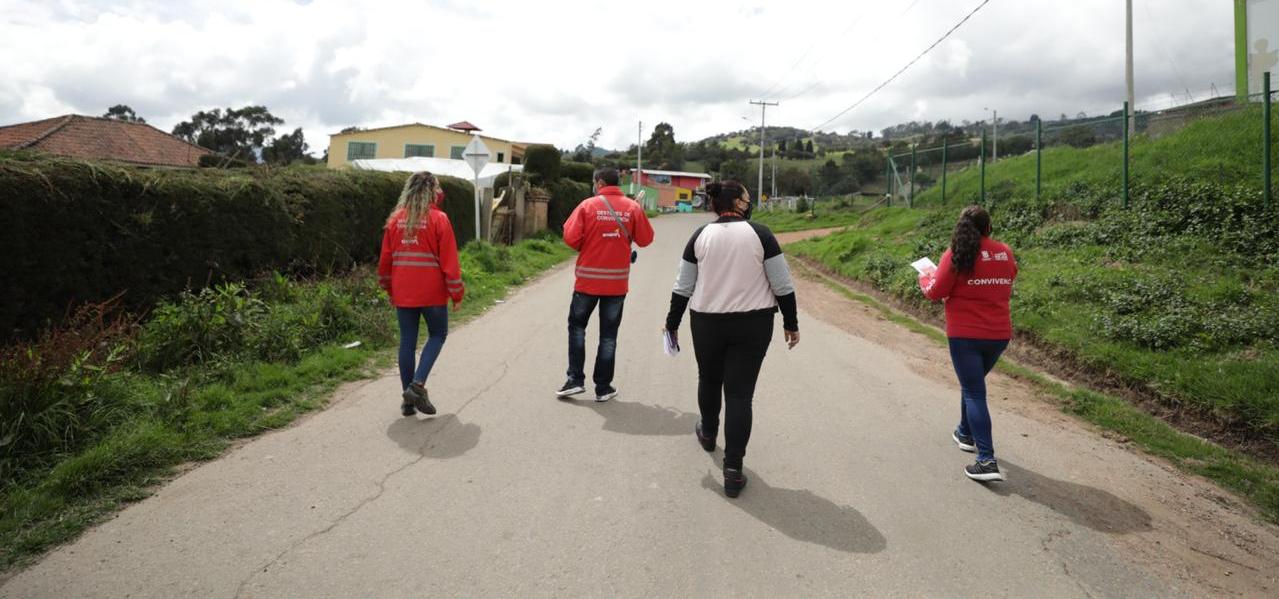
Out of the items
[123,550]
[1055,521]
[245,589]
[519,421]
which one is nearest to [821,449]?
[1055,521]

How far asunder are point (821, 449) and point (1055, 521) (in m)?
1.46

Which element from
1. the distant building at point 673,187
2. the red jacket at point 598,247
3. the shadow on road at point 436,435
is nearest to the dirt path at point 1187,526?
the red jacket at point 598,247

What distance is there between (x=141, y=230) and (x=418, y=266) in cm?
361

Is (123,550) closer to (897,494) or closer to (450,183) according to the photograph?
(897,494)

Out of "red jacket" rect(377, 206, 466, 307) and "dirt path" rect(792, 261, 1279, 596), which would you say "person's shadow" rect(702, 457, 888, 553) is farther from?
"red jacket" rect(377, 206, 466, 307)

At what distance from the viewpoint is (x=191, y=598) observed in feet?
9.88

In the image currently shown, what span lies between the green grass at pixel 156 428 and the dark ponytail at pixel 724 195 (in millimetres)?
3492

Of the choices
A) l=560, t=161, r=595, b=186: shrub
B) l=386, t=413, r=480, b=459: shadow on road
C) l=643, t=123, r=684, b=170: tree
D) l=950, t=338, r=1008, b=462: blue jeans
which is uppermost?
l=643, t=123, r=684, b=170: tree

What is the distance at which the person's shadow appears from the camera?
12.0 feet

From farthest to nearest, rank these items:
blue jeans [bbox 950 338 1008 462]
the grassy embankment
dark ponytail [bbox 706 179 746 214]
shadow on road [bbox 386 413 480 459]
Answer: the grassy embankment
shadow on road [bbox 386 413 480 459]
blue jeans [bbox 950 338 1008 462]
dark ponytail [bbox 706 179 746 214]

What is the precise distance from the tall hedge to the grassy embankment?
8680 millimetres

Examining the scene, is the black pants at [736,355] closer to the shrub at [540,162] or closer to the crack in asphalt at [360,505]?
the crack in asphalt at [360,505]

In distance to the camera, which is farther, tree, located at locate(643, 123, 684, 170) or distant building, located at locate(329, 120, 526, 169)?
tree, located at locate(643, 123, 684, 170)

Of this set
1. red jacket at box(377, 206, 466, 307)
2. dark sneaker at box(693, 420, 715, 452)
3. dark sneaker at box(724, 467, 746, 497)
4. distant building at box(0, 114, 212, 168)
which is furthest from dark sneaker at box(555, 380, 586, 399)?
distant building at box(0, 114, 212, 168)
